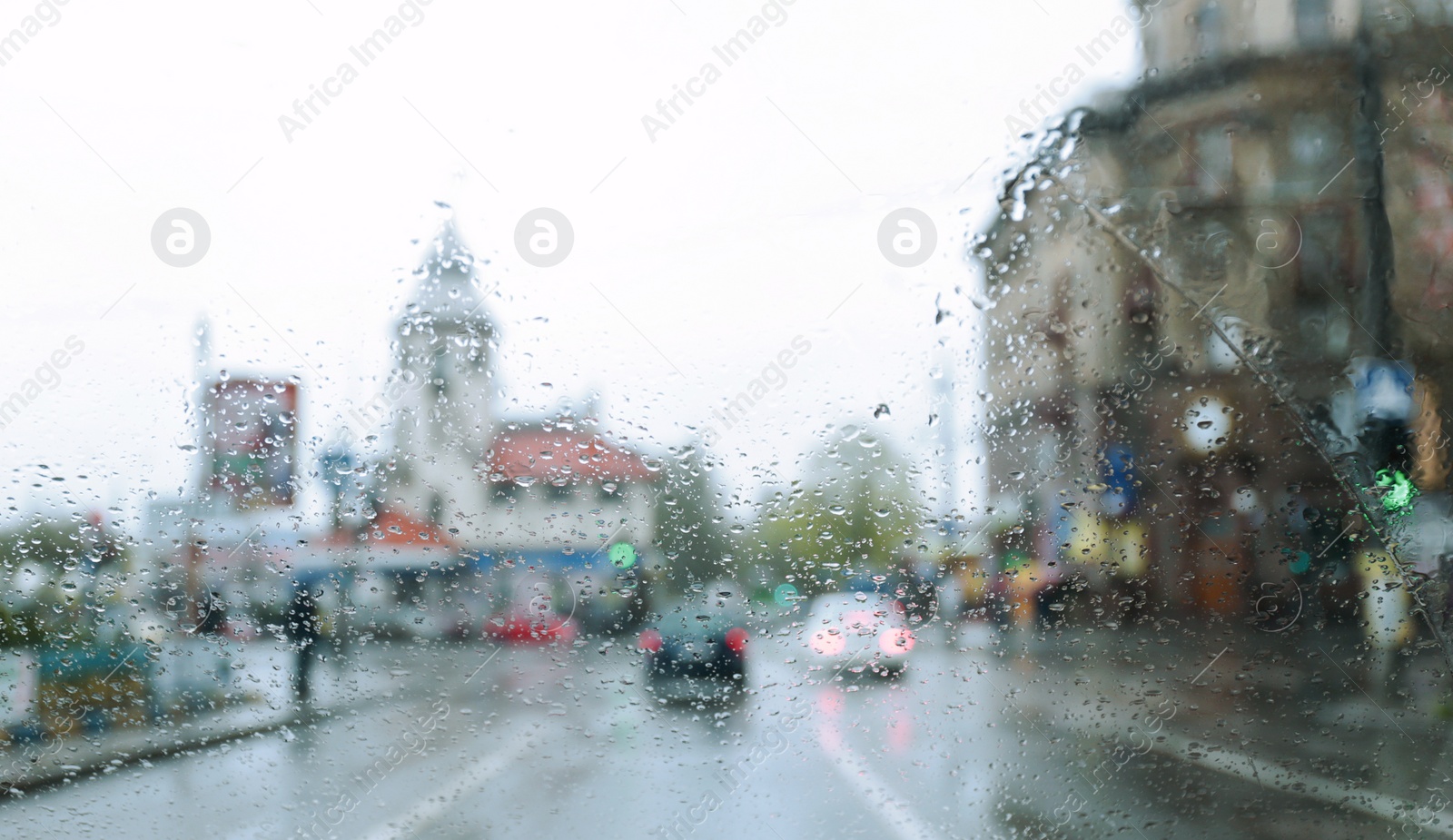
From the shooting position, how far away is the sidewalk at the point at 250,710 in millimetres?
2803

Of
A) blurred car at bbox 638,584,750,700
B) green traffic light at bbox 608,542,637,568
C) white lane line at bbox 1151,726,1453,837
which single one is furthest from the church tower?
white lane line at bbox 1151,726,1453,837

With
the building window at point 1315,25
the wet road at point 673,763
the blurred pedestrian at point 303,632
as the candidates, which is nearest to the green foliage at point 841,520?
the wet road at point 673,763

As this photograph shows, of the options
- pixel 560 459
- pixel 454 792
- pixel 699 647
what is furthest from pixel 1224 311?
pixel 454 792

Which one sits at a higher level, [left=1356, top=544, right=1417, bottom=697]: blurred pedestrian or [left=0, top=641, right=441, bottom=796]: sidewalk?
[left=0, top=641, right=441, bottom=796]: sidewalk

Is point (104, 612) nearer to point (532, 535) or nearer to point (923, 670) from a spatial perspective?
point (532, 535)

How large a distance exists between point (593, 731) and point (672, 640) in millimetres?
422

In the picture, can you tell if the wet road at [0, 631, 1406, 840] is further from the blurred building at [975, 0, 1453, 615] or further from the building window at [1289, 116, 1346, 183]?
the building window at [1289, 116, 1346, 183]

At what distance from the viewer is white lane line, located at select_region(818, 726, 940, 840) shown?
113 inches

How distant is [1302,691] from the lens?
3.14 metres

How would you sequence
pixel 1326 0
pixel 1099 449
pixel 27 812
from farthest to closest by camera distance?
pixel 1326 0 < pixel 1099 449 < pixel 27 812

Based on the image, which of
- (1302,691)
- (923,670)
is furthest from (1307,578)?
(923,670)

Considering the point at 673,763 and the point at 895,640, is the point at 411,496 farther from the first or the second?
the point at 895,640

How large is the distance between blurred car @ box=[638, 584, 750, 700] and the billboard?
55.0 inches

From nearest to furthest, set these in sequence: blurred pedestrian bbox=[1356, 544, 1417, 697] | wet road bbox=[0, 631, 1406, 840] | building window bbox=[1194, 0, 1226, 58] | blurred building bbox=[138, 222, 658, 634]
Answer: wet road bbox=[0, 631, 1406, 840], blurred building bbox=[138, 222, 658, 634], blurred pedestrian bbox=[1356, 544, 1417, 697], building window bbox=[1194, 0, 1226, 58]
